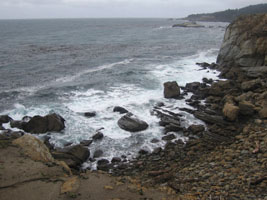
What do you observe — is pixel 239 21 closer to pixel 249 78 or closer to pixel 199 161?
pixel 249 78

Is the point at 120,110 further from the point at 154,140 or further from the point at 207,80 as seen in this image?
the point at 207,80

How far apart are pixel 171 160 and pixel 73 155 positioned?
656 centimetres

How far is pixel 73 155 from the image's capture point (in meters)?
16.1

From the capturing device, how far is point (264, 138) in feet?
51.9

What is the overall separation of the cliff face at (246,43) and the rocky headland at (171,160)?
21.3ft

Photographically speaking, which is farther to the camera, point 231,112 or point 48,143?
point 231,112

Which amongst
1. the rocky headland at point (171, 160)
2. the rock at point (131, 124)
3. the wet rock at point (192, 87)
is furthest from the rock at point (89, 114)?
the wet rock at point (192, 87)

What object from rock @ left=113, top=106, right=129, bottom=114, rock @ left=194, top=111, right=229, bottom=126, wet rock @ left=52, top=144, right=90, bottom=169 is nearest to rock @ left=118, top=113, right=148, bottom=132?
rock @ left=113, top=106, right=129, bottom=114

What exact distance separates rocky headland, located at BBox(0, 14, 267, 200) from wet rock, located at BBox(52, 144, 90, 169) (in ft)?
0.21

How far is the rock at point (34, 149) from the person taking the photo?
1364 centimetres

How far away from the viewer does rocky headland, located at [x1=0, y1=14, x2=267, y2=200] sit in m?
11.2

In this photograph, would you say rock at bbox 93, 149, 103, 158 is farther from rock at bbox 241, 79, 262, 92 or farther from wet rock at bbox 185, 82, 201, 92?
rock at bbox 241, 79, 262, 92

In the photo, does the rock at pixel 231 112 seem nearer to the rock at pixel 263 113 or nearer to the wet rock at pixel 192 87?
the rock at pixel 263 113

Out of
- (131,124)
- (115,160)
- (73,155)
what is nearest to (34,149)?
(73,155)
